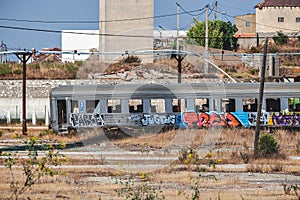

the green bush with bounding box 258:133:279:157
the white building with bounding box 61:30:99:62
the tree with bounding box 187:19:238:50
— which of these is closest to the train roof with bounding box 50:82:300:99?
the green bush with bounding box 258:133:279:157

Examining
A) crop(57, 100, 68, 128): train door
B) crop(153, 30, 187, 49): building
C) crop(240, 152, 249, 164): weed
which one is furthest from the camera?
crop(153, 30, 187, 49): building

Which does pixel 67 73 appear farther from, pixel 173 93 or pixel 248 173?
pixel 248 173

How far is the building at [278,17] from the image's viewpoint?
84000 millimetres

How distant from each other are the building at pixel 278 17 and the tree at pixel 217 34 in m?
3.96

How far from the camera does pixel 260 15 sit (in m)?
85.2

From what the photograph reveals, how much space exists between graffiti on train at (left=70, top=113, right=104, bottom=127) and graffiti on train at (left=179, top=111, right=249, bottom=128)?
434 cm

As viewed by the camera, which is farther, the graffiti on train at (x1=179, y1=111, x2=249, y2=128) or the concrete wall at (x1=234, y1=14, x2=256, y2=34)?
the concrete wall at (x1=234, y1=14, x2=256, y2=34)

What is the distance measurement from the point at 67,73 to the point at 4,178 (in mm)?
46267

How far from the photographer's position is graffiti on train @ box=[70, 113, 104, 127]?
35.7 metres

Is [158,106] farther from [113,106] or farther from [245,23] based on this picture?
[245,23]

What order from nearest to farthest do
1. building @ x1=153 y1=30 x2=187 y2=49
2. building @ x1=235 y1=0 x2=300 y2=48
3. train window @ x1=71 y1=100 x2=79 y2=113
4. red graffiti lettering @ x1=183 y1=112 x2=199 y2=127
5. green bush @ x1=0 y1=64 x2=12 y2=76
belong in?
red graffiti lettering @ x1=183 y1=112 x2=199 y2=127 < train window @ x1=71 y1=100 x2=79 y2=113 < green bush @ x1=0 y1=64 x2=12 y2=76 < building @ x1=153 y1=30 x2=187 y2=49 < building @ x1=235 y1=0 x2=300 y2=48

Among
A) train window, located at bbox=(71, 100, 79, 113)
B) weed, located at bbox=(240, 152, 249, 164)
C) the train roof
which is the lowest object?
weed, located at bbox=(240, 152, 249, 164)

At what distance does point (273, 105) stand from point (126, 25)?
3411 centimetres

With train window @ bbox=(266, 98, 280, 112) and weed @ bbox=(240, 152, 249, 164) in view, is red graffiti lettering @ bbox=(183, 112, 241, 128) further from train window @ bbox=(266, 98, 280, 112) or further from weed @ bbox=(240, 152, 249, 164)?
weed @ bbox=(240, 152, 249, 164)
